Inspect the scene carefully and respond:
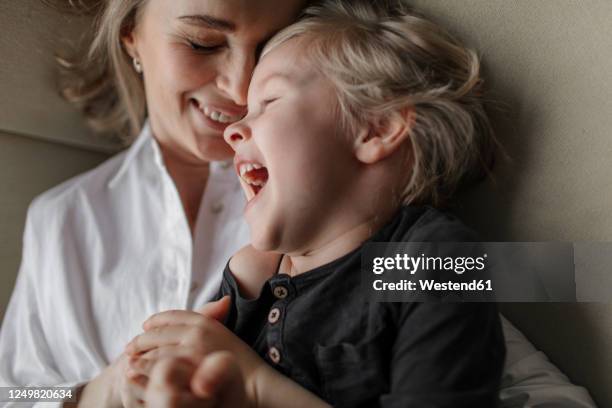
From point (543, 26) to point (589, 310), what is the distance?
0.33 metres

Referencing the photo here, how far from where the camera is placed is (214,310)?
26.4 inches

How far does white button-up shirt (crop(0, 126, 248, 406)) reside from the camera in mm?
862

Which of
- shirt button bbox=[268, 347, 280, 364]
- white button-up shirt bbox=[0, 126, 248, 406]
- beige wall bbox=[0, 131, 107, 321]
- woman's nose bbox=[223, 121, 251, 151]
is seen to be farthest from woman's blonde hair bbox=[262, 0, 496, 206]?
beige wall bbox=[0, 131, 107, 321]

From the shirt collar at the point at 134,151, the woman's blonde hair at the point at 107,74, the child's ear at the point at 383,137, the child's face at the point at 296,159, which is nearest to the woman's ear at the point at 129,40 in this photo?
the woman's blonde hair at the point at 107,74

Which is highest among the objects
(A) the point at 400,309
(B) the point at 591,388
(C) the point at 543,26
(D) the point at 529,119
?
(C) the point at 543,26

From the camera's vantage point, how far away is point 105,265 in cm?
91

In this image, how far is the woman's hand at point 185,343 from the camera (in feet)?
1.87

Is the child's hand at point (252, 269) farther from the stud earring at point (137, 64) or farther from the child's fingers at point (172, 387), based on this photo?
the stud earring at point (137, 64)

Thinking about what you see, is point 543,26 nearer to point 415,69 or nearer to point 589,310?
point 415,69

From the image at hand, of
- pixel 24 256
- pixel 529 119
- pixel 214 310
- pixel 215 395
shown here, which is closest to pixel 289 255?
pixel 214 310

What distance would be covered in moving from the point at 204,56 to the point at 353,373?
1.57ft

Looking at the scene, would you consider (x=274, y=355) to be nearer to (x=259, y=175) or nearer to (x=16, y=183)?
(x=259, y=175)

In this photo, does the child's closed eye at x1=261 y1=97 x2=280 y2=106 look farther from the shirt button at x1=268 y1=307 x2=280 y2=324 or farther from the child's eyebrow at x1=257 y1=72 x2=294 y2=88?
the shirt button at x1=268 y1=307 x2=280 y2=324

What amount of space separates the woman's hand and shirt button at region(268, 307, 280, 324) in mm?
41
